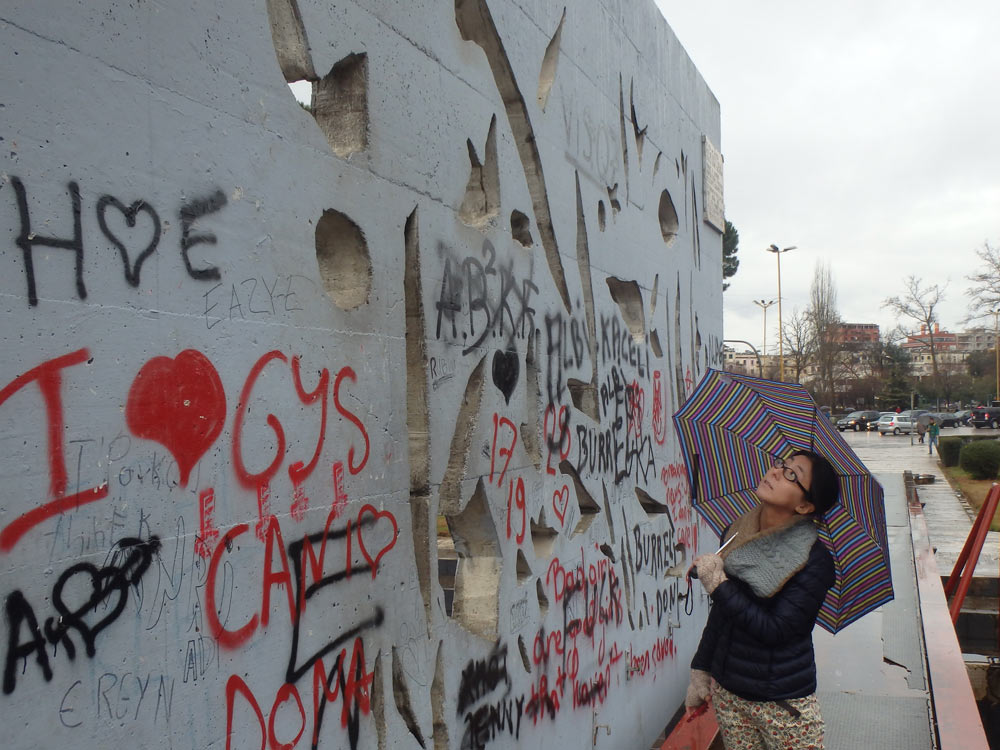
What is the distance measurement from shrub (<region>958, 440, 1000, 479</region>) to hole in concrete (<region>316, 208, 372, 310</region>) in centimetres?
2242

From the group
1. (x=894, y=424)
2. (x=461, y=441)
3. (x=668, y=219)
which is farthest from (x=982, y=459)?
(x=894, y=424)

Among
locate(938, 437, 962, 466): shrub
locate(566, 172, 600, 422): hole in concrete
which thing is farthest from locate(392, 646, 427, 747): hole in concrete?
locate(938, 437, 962, 466): shrub

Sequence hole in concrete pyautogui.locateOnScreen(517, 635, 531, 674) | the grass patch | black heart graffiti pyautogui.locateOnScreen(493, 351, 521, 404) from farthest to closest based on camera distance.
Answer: the grass patch < hole in concrete pyautogui.locateOnScreen(517, 635, 531, 674) < black heart graffiti pyautogui.locateOnScreen(493, 351, 521, 404)

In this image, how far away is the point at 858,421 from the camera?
54.5m

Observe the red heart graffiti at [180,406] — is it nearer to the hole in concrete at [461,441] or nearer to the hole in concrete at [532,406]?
the hole in concrete at [461,441]

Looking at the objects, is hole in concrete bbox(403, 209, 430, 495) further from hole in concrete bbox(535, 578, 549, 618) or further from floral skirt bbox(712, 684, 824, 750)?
floral skirt bbox(712, 684, 824, 750)

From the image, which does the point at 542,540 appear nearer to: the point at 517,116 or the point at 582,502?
the point at 582,502

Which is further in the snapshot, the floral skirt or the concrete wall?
the floral skirt

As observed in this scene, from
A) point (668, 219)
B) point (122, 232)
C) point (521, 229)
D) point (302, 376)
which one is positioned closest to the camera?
point (122, 232)

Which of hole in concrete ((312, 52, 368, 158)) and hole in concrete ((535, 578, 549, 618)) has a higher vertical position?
hole in concrete ((312, 52, 368, 158))

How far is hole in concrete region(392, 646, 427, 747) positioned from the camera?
3.08 metres

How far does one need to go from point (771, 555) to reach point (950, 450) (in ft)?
88.3

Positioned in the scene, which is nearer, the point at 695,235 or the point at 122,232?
the point at 122,232

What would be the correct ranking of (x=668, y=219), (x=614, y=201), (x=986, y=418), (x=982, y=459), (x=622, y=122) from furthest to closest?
(x=986, y=418) < (x=982, y=459) < (x=668, y=219) < (x=622, y=122) < (x=614, y=201)
